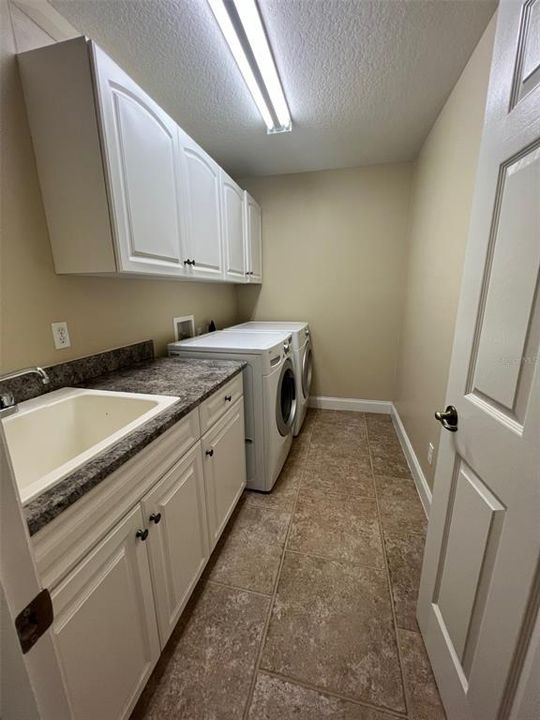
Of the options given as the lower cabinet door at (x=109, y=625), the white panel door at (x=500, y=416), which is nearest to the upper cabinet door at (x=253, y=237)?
the white panel door at (x=500, y=416)

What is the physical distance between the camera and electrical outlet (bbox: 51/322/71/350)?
4.02 ft

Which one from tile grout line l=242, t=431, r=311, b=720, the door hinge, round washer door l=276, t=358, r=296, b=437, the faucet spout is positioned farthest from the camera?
round washer door l=276, t=358, r=296, b=437

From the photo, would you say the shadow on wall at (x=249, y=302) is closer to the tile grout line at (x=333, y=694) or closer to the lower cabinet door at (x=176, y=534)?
the lower cabinet door at (x=176, y=534)

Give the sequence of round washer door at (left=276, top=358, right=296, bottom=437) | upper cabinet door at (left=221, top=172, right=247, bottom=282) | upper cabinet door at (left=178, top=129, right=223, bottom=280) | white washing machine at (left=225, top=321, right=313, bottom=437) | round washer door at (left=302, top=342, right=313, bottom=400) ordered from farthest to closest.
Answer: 1. round washer door at (left=302, top=342, right=313, bottom=400)
2. white washing machine at (left=225, top=321, right=313, bottom=437)
3. upper cabinet door at (left=221, top=172, right=247, bottom=282)
4. round washer door at (left=276, top=358, right=296, bottom=437)
5. upper cabinet door at (left=178, top=129, right=223, bottom=280)

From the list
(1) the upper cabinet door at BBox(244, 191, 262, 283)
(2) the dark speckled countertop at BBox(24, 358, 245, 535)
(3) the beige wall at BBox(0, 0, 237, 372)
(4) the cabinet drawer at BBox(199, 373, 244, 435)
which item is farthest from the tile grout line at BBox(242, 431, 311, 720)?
(1) the upper cabinet door at BBox(244, 191, 262, 283)

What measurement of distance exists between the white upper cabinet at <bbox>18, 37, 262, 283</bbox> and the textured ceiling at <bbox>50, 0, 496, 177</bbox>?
1.01ft

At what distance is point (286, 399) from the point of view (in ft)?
7.40

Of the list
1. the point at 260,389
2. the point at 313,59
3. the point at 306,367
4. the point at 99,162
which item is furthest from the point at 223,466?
the point at 313,59

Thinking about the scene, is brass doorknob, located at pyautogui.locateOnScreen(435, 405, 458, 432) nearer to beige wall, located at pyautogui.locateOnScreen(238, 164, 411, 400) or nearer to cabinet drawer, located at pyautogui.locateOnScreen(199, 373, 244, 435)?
cabinet drawer, located at pyautogui.locateOnScreen(199, 373, 244, 435)

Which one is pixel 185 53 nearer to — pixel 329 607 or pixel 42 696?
pixel 42 696

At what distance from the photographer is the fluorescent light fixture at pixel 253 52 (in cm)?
112

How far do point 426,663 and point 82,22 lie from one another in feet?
9.39

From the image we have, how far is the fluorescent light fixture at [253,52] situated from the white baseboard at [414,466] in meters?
2.43

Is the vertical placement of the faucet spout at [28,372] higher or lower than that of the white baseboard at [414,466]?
higher
